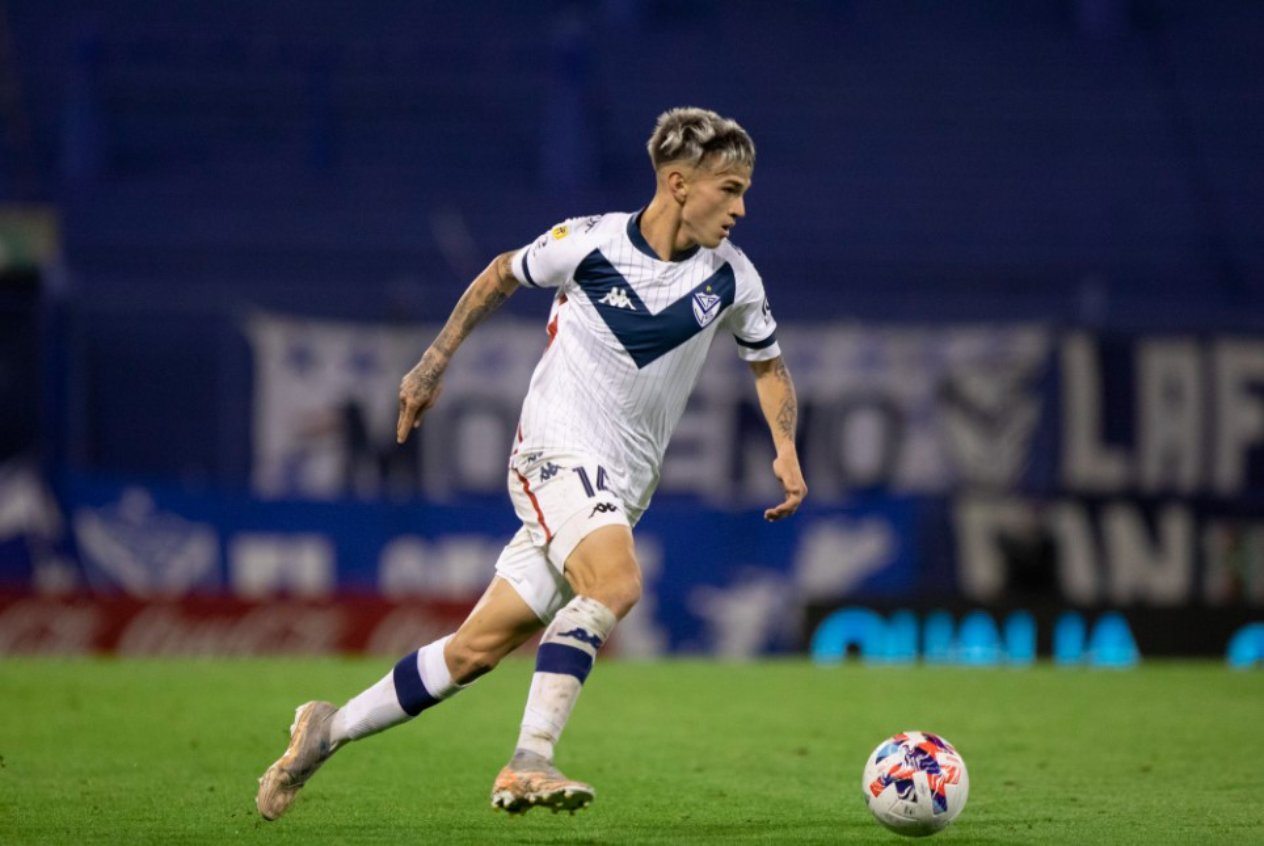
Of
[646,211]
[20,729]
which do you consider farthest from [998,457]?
[646,211]

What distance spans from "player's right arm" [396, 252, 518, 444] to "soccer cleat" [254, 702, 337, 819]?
873mm

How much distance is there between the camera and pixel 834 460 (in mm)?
→ 14531

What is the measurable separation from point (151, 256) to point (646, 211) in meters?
12.1

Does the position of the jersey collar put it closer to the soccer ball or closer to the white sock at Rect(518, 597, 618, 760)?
the white sock at Rect(518, 597, 618, 760)

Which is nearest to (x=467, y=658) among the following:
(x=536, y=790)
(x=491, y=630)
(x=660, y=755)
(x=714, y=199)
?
(x=491, y=630)

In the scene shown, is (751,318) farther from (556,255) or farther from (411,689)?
(411,689)

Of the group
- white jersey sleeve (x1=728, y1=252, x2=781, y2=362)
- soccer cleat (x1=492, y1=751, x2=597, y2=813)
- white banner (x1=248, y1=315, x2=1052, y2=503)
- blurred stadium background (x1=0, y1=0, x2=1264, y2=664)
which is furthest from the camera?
white banner (x1=248, y1=315, x2=1052, y2=503)

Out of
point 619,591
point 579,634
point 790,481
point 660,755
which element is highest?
point 790,481

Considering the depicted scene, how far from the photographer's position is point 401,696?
18.7ft

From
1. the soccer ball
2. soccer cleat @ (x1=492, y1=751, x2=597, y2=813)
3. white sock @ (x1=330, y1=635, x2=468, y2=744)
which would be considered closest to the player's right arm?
white sock @ (x1=330, y1=635, x2=468, y2=744)

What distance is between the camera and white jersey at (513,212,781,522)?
227 inches

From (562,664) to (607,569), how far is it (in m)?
0.31

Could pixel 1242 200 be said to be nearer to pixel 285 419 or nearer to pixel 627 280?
pixel 285 419

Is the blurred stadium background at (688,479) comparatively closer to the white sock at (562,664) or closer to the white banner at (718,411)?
the white banner at (718,411)
